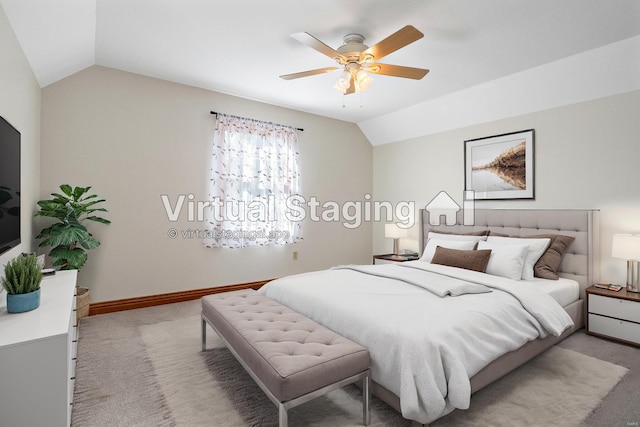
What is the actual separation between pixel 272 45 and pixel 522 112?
288cm

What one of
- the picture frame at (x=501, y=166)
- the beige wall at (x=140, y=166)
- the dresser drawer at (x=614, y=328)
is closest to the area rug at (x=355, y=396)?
the dresser drawer at (x=614, y=328)

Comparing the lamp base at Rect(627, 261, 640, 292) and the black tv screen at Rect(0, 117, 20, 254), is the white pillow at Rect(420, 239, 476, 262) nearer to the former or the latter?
the lamp base at Rect(627, 261, 640, 292)

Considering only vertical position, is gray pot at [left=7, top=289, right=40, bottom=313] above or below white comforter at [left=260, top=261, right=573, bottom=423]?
above

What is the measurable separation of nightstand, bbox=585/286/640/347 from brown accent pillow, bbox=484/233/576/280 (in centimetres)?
32

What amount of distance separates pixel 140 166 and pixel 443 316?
347 centimetres

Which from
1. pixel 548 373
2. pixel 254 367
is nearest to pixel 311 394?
pixel 254 367

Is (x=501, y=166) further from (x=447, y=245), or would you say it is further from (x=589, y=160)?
(x=447, y=245)

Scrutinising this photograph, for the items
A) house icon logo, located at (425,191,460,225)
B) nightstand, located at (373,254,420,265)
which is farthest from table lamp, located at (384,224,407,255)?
house icon logo, located at (425,191,460,225)

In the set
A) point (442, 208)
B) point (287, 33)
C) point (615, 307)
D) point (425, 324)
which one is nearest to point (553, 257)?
point (615, 307)

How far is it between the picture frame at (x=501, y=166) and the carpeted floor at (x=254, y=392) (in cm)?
175

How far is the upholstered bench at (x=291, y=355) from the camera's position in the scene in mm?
1546

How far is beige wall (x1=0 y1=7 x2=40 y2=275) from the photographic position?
2037mm

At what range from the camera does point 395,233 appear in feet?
16.1

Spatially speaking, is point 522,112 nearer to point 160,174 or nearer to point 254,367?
point 254,367
